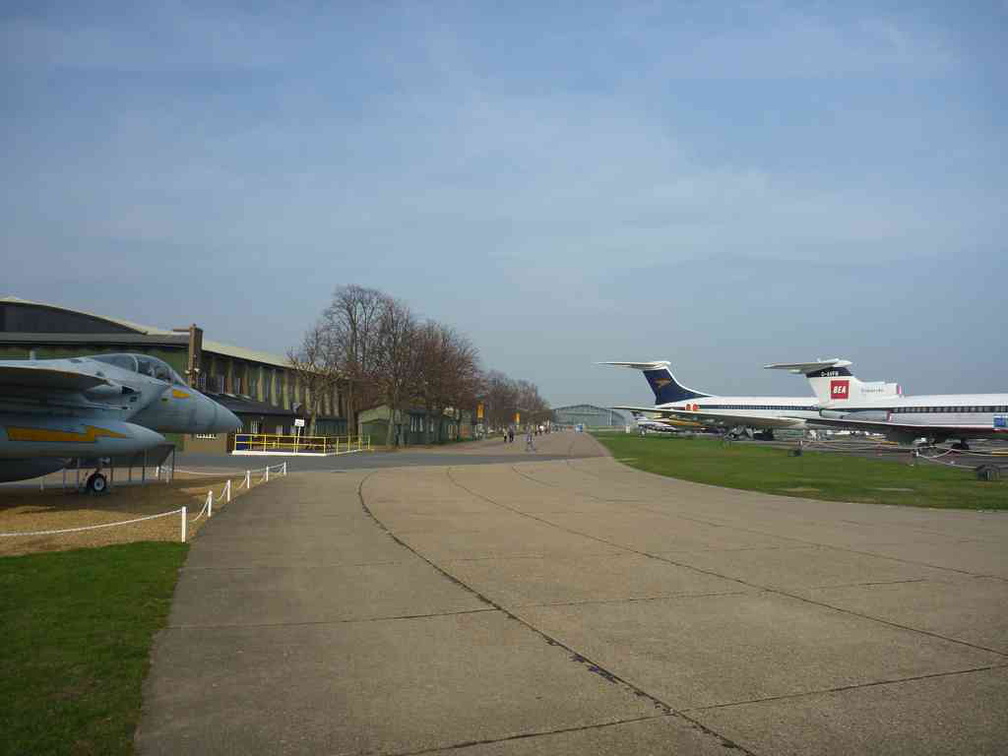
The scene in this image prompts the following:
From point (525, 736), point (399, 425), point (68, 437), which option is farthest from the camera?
point (399, 425)

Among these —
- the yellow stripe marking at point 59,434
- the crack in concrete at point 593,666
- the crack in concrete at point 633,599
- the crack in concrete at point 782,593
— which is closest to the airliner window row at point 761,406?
the crack in concrete at point 782,593

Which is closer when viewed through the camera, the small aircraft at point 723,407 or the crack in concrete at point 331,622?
the crack in concrete at point 331,622

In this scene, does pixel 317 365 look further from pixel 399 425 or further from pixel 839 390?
pixel 839 390

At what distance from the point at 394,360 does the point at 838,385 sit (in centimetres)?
3268

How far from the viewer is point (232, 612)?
7.06m

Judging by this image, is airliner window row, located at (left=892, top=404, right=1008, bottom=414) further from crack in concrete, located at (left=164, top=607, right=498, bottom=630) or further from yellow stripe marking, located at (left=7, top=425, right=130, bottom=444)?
crack in concrete, located at (left=164, top=607, right=498, bottom=630)

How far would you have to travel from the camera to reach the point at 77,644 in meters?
5.69

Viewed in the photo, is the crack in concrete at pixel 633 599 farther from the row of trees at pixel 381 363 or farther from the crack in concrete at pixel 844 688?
the row of trees at pixel 381 363

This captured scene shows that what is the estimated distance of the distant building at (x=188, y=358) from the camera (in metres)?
47.1

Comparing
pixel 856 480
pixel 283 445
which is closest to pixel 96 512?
pixel 856 480

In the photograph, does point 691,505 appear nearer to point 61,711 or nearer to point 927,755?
point 927,755

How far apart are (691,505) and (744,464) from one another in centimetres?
1879

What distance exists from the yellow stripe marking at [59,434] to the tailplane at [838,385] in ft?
156

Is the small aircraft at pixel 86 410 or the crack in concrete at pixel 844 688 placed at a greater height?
the small aircraft at pixel 86 410
